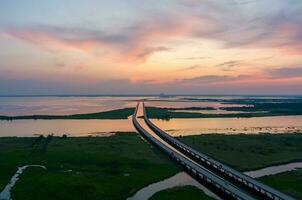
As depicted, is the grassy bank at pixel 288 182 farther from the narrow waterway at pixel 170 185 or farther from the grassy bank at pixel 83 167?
the grassy bank at pixel 83 167

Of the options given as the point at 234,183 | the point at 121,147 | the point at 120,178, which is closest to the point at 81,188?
the point at 120,178

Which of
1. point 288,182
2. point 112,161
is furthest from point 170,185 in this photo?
point 112,161

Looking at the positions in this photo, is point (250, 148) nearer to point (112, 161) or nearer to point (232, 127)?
point (112, 161)

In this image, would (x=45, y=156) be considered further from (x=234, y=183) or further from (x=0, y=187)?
(x=234, y=183)

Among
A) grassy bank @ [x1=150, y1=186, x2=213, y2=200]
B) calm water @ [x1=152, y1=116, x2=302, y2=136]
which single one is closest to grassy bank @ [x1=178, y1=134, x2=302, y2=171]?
calm water @ [x1=152, y1=116, x2=302, y2=136]

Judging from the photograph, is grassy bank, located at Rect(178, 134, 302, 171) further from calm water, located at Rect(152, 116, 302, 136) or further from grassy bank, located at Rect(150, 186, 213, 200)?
grassy bank, located at Rect(150, 186, 213, 200)

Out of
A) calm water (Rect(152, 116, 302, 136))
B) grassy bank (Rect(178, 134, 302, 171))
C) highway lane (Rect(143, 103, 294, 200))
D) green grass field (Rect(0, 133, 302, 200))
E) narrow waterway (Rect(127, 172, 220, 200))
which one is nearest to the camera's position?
highway lane (Rect(143, 103, 294, 200))
